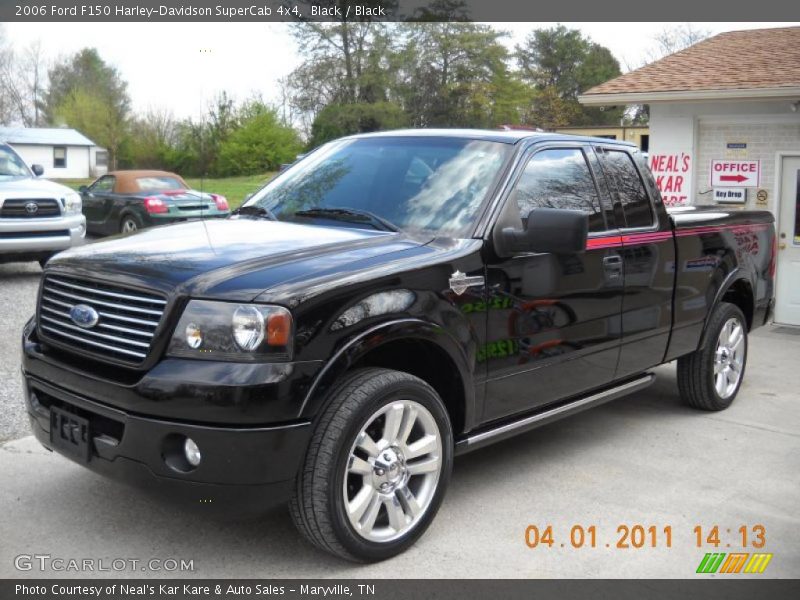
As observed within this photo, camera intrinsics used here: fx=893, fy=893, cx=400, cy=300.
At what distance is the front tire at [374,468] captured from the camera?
142 inches

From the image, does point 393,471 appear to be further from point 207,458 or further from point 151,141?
point 151,141

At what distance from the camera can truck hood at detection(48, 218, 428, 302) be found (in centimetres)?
362

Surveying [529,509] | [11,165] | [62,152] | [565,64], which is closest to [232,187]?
[11,165]

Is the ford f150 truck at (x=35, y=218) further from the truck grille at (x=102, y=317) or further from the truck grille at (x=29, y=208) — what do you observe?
the truck grille at (x=102, y=317)

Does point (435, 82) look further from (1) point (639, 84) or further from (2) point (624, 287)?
(2) point (624, 287)

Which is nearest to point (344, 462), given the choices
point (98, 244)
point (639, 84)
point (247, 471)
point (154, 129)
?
point (247, 471)

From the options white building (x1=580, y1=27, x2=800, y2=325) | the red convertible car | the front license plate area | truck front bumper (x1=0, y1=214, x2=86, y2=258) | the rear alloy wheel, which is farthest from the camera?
the rear alloy wheel

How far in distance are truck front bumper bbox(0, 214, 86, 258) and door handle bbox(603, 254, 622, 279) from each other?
9009mm

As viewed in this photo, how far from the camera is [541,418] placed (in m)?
4.81

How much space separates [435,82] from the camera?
3934 cm

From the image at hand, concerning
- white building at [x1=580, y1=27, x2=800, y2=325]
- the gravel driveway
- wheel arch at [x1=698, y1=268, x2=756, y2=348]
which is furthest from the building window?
wheel arch at [x1=698, y1=268, x2=756, y2=348]

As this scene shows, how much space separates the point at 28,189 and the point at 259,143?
835 inches

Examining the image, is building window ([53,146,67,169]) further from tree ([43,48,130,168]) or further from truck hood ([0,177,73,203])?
truck hood ([0,177,73,203])

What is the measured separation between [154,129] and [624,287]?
5386 cm
